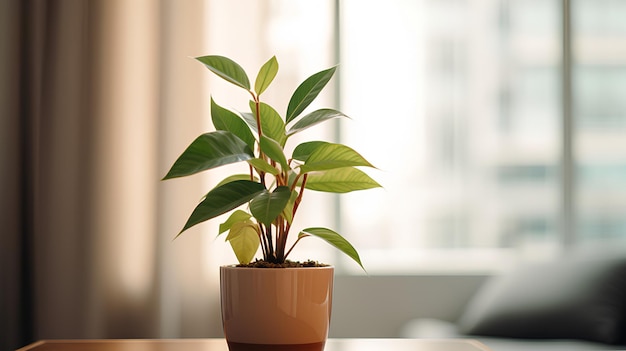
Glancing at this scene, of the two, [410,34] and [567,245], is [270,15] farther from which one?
[567,245]

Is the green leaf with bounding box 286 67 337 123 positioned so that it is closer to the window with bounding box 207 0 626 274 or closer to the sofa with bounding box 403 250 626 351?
the sofa with bounding box 403 250 626 351

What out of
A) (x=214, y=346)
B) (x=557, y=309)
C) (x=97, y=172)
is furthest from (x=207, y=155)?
(x=97, y=172)

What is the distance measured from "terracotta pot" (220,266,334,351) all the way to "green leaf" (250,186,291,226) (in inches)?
4.1

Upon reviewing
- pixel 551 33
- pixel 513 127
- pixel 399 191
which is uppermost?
pixel 551 33

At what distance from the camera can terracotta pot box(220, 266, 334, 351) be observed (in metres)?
1.10

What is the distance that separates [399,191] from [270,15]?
0.84 metres

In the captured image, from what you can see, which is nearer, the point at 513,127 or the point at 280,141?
the point at 280,141

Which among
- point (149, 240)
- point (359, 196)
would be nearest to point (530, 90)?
point (359, 196)

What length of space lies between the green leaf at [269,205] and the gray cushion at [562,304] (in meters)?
1.67

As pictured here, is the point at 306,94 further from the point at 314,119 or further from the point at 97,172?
the point at 97,172

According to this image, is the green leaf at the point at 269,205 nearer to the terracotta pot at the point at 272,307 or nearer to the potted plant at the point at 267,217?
the potted plant at the point at 267,217

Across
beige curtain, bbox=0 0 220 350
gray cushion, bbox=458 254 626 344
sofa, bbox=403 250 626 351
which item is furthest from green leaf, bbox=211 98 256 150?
beige curtain, bbox=0 0 220 350

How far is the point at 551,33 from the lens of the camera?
3143 mm

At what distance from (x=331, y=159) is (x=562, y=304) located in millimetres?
1637
